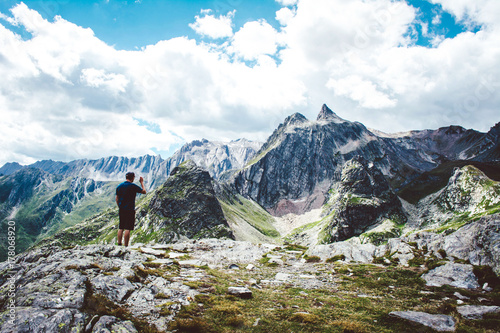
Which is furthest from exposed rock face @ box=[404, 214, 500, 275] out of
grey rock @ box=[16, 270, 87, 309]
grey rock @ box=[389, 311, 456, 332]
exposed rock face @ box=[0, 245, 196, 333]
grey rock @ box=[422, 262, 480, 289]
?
grey rock @ box=[16, 270, 87, 309]

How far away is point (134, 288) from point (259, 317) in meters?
7.73

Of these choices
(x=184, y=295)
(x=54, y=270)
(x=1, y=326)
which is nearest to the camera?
Answer: (x=1, y=326)

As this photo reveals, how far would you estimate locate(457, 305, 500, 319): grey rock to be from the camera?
13416mm

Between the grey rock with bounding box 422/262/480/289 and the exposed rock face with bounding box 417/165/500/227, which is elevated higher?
the exposed rock face with bounding box 417/165/500/227

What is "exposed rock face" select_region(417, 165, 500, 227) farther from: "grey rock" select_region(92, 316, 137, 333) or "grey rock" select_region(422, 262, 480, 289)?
"grey rock" select_region(92, 316, 137, 333)

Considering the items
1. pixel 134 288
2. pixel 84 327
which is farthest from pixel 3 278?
pixel 84 327

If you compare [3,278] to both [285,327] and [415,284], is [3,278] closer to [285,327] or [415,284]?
[285,327]

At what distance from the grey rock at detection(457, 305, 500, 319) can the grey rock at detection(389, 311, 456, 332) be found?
6.00 feet

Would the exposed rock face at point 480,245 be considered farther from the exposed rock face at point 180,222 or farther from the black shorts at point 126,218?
the exposed rock face at point 180,222

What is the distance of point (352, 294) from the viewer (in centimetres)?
1852

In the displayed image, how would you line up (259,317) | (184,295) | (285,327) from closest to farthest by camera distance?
(285,327) → (259,317) → (184,295)

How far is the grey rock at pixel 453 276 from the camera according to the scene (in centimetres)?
2179

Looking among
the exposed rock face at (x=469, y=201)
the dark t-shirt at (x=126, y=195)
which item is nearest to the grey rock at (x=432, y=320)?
the dark t-shirt at (x=126, y=195)

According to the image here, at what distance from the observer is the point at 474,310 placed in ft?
46.7
